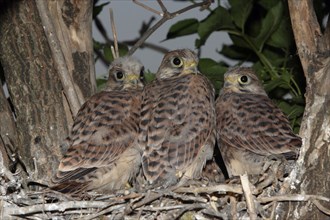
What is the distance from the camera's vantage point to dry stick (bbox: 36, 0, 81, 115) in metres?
5.23

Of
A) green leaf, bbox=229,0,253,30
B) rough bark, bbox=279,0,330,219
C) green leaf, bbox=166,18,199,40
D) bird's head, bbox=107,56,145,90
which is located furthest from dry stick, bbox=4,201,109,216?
green leaf, bbox=229,0,253,30

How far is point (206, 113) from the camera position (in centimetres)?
511

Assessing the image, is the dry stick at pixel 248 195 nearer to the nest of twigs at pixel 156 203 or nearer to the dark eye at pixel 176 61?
the nest of twigs at pixel 156 203

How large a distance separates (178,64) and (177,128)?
52 cm

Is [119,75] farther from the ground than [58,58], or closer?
closer

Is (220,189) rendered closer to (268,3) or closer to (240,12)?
(240,12)

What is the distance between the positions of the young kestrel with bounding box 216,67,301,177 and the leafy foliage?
0.35 m

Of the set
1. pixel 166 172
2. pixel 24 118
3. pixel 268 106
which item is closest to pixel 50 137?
pixel 24 118

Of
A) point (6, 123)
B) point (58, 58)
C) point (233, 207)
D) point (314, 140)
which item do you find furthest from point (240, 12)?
point (233, 207)

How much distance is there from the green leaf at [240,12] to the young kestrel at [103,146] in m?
0.93

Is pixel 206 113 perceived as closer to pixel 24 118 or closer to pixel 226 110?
pixel 226 110

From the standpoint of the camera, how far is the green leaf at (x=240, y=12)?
5887 millimetres

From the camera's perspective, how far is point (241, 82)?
5.49 meters

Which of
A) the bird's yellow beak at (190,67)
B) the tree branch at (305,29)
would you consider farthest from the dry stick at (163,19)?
the tree branch at (305,29)
